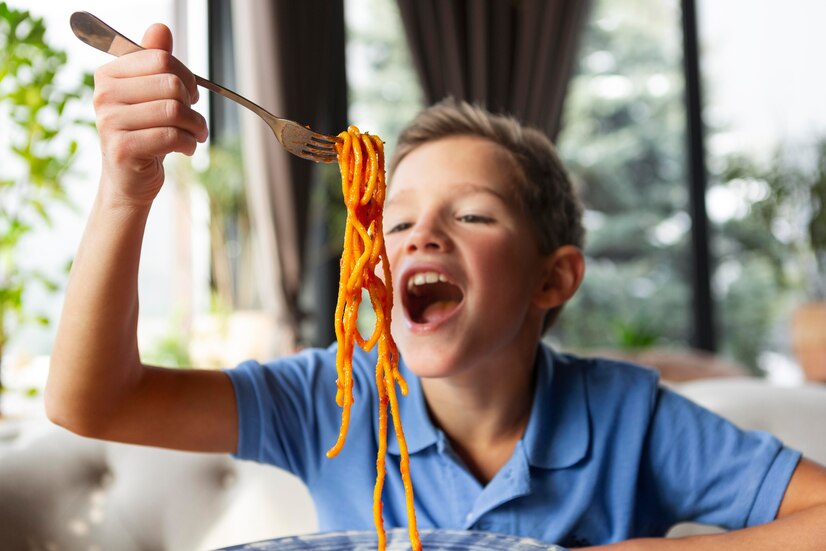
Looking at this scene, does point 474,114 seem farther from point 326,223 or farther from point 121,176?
point 326,223

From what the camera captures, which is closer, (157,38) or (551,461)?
(157,38)

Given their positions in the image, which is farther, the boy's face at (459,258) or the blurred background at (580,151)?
the blurred background at (580,151)

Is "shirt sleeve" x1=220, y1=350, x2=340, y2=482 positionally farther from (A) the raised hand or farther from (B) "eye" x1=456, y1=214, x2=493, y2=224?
(A) the raised hand

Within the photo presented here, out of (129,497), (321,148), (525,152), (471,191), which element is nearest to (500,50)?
(525,152)

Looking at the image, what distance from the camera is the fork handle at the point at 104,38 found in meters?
0.87

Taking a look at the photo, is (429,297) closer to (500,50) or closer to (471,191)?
(471,191)

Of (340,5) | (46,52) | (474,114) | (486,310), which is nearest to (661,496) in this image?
(486,310)

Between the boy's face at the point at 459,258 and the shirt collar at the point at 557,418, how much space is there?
60mm

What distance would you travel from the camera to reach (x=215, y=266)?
5.18 meters

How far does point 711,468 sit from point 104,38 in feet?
3.18

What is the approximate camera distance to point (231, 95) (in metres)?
0.90

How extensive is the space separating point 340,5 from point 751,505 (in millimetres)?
4859

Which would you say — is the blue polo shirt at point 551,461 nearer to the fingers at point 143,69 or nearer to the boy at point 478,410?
the boy at point 478,410

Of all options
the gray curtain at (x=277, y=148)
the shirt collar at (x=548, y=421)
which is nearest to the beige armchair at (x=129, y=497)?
the shirt collar at (x=548, y=421)
